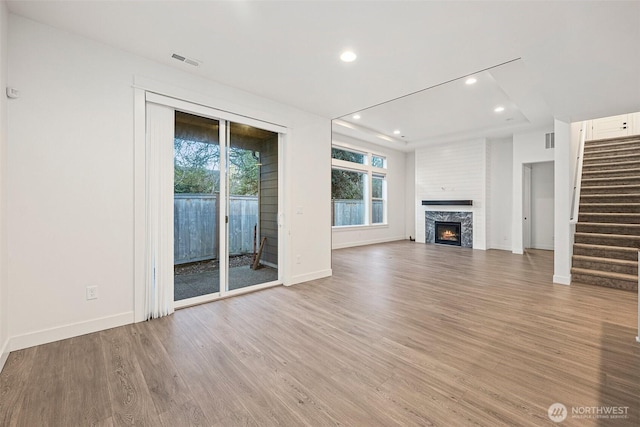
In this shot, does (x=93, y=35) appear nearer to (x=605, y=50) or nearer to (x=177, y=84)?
(x=177, y=84)

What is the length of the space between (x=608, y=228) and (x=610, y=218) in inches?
13.5

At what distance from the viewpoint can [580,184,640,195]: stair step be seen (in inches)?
205

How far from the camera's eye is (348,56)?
9.14 feet

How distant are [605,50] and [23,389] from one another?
5384mm

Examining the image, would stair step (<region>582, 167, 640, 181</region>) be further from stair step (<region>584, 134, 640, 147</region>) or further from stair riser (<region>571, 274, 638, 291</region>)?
stair riser (<region>571, 274, 638, 291</region>)

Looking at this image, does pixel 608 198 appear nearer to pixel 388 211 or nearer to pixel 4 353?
pixel 388 211

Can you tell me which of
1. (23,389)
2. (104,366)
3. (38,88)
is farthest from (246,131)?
(23,389)

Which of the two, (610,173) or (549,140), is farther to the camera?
(549,140)

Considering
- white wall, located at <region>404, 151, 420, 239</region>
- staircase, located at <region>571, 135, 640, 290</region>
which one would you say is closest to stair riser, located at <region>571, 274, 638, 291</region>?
staircase, located at <region>571, 135, 640, 290</region>

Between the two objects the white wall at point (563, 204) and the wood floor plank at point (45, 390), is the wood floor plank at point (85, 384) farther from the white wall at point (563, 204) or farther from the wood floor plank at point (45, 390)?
the white wall at point (563, 204)

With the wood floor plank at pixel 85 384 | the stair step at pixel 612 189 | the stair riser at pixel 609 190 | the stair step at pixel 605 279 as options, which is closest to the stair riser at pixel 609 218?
the stair riser at pixel 609 190

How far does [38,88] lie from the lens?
2326 millimetres

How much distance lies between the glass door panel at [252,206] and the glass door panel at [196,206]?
195 millimetres

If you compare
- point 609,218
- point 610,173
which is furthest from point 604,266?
point 610,173
